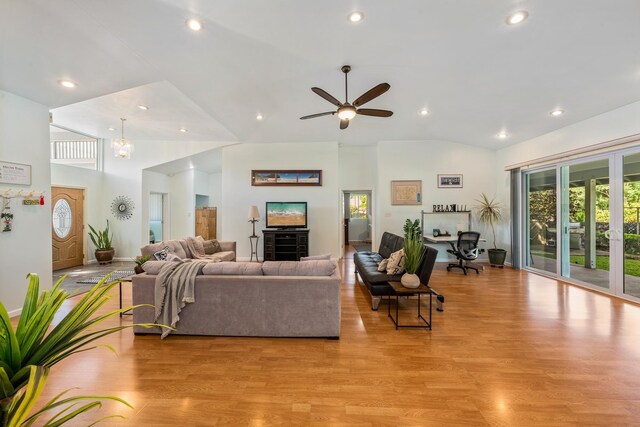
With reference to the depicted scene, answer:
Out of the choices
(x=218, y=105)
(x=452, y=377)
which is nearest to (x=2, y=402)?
(x=452, y=377)

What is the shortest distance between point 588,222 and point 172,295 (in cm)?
639

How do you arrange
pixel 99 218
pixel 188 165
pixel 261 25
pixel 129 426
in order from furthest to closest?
1. pixel 188 165
2. pixel 99 218
3. pixel 261 25
4. pixel 129 426

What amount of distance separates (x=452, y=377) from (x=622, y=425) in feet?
3.28

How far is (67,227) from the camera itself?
245 inches

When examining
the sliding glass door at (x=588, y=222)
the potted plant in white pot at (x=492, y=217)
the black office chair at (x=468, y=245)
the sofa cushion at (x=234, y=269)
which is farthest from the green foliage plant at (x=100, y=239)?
the sliding glass door at (x=588, y=222)

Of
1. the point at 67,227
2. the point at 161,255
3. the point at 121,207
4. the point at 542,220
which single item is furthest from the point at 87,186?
the point at 542,220

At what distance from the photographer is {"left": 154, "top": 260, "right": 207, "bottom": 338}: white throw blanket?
111 inches

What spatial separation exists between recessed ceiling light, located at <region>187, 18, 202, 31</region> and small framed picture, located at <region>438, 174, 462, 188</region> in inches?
236

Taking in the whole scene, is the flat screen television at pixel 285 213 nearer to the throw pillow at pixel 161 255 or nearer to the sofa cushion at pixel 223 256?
the sofa cushion at pixel 223 256

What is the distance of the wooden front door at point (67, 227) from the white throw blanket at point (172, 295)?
4914mm

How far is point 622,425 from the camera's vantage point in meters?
1.76

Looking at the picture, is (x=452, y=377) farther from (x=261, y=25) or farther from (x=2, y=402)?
(x=261, y=25)

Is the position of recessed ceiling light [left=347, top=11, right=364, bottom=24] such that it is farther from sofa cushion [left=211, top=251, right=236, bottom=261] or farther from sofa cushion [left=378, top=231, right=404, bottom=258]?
sofa cushion [left=211, top=251, right=236, bottom=261]

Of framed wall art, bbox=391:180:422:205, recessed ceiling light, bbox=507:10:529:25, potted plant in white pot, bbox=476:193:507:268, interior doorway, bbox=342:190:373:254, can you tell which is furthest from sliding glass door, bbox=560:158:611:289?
interior doorway, bbox=342:190:373:254
